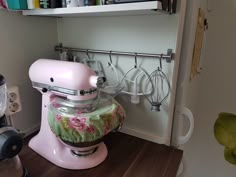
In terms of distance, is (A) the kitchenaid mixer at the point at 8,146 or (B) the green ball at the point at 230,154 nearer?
(A) the kitchenaid mixer at the point at 8,146

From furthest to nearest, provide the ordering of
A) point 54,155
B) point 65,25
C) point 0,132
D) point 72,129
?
point 65,25 < point 54,155 < point 72,129 < point 0,132

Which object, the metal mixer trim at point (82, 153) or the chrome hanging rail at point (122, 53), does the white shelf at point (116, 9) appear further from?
the metal mixer trim at point (82, 153)

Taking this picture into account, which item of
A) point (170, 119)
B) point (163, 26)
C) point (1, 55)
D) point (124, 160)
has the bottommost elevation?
point (124, 160)

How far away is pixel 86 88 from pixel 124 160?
0.32 m

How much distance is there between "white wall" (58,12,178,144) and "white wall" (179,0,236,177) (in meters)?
0.28

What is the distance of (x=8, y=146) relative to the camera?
18.2 inches

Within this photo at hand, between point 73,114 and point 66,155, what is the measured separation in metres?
0.19

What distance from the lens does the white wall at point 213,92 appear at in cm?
117

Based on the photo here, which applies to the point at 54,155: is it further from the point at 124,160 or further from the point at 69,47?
the point at 69,47

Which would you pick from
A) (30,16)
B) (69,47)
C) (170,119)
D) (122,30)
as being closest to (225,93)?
(170,119)

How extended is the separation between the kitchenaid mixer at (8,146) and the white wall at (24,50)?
27 cm

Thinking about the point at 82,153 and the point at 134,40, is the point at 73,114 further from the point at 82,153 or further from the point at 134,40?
the point at 134,40

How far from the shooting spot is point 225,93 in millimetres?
1287

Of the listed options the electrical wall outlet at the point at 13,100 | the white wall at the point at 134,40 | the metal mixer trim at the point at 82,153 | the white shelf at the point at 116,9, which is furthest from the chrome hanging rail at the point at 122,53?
the metal mixer trim at the point at 82,153
